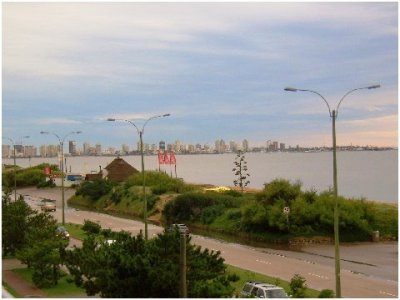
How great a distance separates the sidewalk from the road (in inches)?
393

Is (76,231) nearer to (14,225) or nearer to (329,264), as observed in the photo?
(14,225)

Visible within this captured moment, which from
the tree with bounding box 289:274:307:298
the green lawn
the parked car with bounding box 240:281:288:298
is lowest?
the green lawn

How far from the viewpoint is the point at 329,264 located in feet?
111

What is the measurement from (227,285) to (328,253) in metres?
22.0

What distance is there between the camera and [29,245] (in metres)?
27.8

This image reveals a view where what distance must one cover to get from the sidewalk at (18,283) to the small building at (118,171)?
55.6 metres

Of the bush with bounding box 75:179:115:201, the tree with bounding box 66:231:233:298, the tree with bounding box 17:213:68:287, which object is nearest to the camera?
the tree with bounding box 66:231:233:298

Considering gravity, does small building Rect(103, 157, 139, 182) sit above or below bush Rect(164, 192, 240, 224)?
above

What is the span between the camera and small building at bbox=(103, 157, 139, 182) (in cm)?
8750

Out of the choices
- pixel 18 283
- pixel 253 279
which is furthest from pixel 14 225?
pixel 253 279

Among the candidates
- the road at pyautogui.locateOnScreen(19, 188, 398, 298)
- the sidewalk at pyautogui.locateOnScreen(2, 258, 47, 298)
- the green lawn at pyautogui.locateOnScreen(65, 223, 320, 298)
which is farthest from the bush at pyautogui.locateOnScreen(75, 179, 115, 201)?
the green lawn at pyautogui.locateOnScreen(65, 223, 320, 298)

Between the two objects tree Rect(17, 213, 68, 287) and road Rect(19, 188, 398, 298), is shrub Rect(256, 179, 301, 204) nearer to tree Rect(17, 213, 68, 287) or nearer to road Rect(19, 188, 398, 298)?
road Rect(19, 188, 398, 298)

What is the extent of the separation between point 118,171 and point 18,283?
61931 mm

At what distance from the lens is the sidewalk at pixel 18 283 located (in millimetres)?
24409
